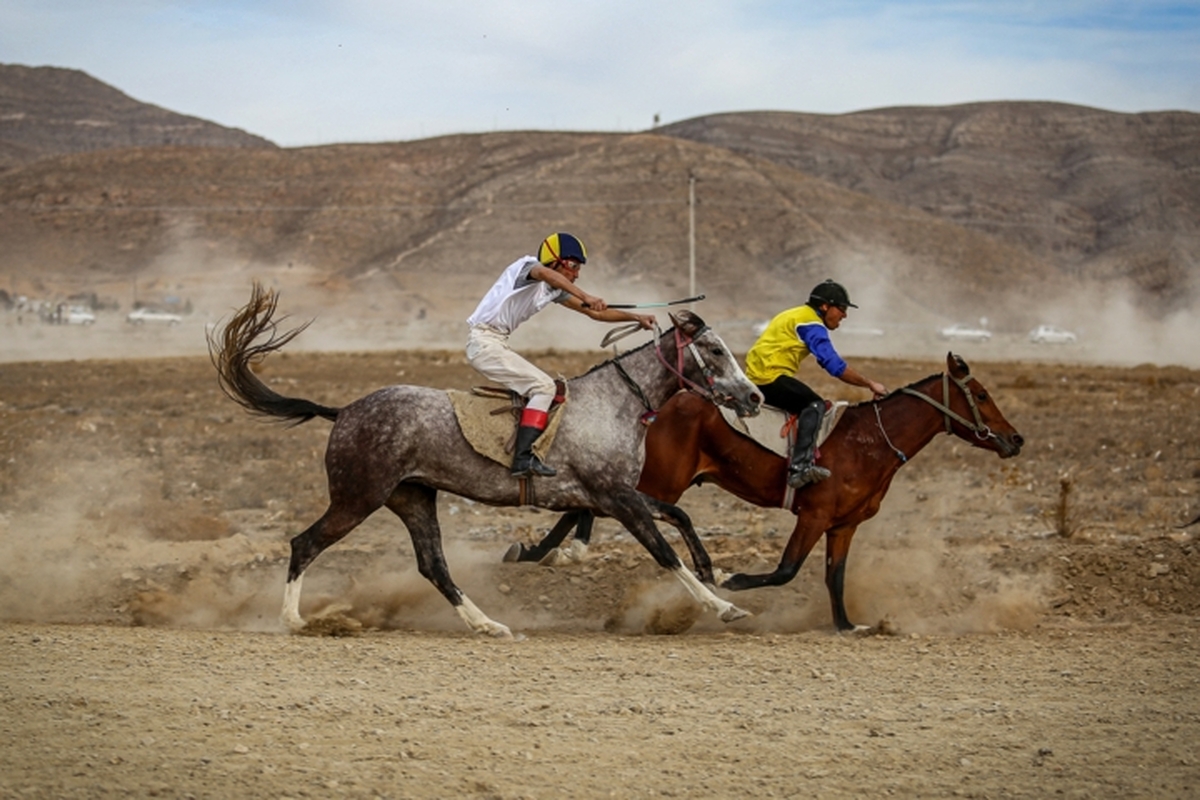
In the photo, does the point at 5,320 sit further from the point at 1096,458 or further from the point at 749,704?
the point at 749,704

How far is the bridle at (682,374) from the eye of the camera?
9914mm

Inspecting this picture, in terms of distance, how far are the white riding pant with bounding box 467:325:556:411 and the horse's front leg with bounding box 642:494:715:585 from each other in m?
1.01

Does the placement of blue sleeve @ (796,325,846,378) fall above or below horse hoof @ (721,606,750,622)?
above

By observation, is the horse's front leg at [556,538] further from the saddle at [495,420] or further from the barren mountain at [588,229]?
the barren mountain at [588,229]

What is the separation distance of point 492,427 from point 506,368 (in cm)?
44

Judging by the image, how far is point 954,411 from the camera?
10.5 metres

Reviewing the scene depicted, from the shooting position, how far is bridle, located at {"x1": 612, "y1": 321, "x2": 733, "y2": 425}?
32.5 feet

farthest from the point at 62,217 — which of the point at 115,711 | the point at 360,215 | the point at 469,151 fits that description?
the point at 115,711

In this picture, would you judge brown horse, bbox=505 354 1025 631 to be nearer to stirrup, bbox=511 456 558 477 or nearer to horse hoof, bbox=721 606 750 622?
horse hoof, bbox=721 606 750 622

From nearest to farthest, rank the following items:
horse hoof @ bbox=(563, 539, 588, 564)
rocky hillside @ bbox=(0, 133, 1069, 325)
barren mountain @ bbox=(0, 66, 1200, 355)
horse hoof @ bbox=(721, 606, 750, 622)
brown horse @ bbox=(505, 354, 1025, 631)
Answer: horse hoof @ bbox=(721, 606, 750, 622)
brown horse @ bbox=(505, 354, 1025, 631)
horse hoof @ bbox=(563, 539, 588, 564)
barren mountain @ bbox=(0, 66, 1200, 355)
rocky hillside @ bbox=(0, 133, 1069, 325)

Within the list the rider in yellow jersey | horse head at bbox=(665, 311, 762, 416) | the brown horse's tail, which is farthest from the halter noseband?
the brown horse's tail

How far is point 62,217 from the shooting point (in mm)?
100562

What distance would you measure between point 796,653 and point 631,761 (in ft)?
9.19

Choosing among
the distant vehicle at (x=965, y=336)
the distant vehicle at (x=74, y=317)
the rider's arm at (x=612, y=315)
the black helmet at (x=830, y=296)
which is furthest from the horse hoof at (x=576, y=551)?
the distant vehicle at (x=74, y=317)
